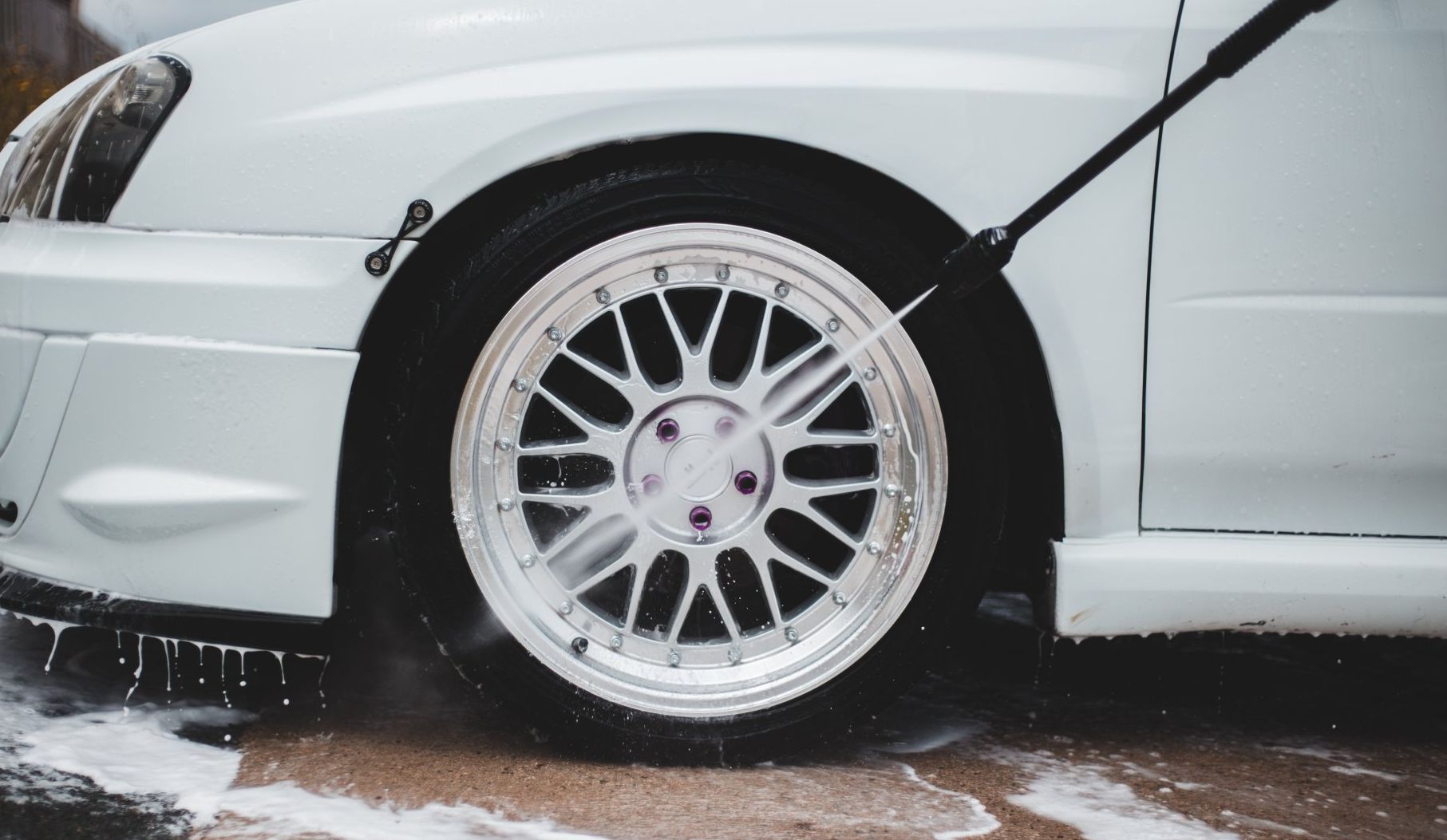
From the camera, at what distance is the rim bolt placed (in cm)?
152

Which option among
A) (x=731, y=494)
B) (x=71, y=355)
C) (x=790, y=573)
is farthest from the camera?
(x=790, y=573)

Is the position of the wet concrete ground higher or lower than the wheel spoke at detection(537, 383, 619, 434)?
lower

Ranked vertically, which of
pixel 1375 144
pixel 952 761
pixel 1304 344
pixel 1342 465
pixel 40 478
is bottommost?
pixel 952 761

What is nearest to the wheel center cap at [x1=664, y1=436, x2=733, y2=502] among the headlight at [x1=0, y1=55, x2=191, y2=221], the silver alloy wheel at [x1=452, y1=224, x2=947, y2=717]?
the silver alloy wheel at [x1=452, y1=224, x2=947, y2=717]

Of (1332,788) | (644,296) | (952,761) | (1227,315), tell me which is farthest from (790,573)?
(1332,788)

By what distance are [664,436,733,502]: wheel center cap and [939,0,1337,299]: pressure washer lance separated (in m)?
0.40

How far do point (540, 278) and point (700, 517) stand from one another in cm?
41

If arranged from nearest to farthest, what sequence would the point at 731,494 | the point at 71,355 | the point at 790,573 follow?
1. the point at 71,355
2. the point at 731,494
3. the point at 790,573

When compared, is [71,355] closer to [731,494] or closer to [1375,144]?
[731,494]

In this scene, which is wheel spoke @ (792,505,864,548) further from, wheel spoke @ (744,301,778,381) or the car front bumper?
the car front bumper

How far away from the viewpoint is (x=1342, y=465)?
58.2 inches

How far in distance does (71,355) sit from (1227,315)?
1.58 metres

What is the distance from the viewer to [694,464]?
1500 millimetres

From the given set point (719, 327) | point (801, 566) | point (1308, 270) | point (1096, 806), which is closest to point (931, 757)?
point (1096, 806)
